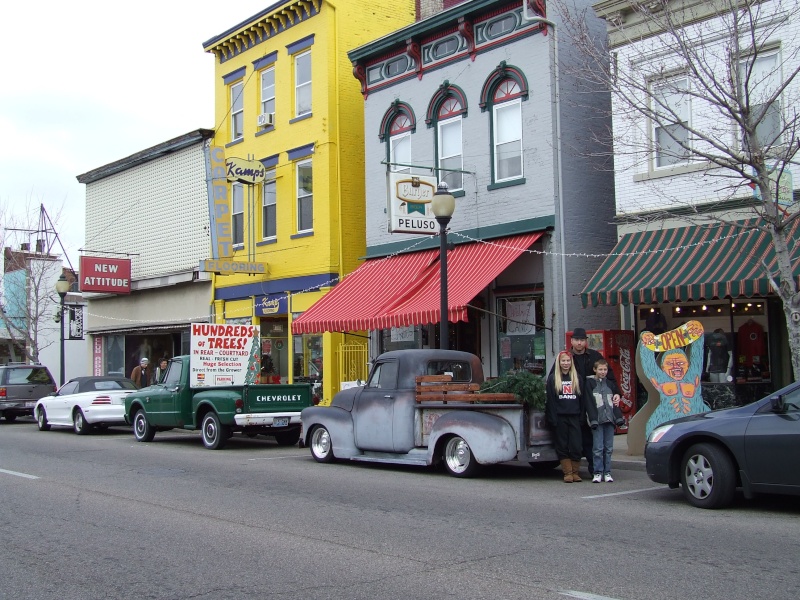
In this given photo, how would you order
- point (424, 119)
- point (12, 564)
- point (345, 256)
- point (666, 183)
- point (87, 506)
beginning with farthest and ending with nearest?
point (345, 256) → point (424, 119) → point (666, 183) → point (87, 506) → point (12, 564)

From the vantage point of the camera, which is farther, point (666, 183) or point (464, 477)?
point (666, 183)

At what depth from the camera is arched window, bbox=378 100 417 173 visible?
21172mm

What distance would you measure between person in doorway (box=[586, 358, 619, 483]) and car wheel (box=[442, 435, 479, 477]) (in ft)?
5.21

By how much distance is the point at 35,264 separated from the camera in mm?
36625

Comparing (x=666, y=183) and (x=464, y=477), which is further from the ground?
(x=666, y=183)

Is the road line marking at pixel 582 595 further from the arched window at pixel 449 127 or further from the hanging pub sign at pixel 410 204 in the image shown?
the arched window at pixel 449 127

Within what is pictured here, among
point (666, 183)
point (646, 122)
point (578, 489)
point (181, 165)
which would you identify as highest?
point (181, 165)

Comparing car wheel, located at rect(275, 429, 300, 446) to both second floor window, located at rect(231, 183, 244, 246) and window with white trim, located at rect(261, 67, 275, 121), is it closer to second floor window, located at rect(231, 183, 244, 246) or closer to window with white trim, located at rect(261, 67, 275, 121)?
second floor window, located at rect(231, 183, 244, 246)

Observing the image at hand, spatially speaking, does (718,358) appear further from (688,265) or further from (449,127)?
(449,127)

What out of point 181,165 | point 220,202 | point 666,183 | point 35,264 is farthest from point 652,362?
point 35,264

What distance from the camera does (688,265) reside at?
14680mm

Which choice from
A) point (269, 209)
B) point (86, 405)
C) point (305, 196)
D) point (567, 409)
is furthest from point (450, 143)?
point (86, 405)

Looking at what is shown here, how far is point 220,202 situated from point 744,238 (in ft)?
48.4

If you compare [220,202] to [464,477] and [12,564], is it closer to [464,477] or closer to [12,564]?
[464,477]
